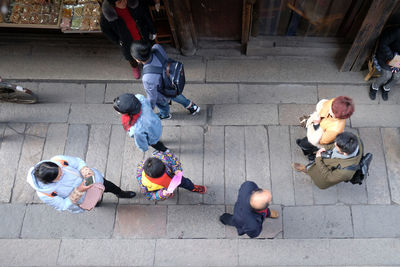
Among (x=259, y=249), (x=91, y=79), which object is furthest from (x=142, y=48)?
(x=259, y=249)

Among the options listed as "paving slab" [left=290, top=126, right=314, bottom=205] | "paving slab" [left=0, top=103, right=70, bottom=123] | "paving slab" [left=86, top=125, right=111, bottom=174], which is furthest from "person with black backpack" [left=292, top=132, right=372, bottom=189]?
"paving slab" [left=0, top=103, right=70, bottom=123]

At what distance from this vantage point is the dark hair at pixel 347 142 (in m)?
3.25

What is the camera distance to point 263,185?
15.3ft

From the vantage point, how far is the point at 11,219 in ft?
15.2

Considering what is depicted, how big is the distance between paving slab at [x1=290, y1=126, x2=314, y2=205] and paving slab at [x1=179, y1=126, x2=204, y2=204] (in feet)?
4.86

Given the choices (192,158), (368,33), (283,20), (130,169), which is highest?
(283,20)

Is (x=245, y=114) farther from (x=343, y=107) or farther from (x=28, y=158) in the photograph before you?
(x=28, y=158)

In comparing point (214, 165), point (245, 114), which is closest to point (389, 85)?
point (245, 114)

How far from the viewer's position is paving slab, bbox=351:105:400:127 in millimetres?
4953

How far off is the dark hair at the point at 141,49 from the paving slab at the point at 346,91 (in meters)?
3.19

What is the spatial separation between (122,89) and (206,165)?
2.09m

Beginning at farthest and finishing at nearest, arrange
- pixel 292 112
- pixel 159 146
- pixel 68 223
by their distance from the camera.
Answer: pixel 292 112 < pixel 68 223 < pixel 159 146

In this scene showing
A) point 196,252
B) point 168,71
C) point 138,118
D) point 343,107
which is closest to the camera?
point 343,107

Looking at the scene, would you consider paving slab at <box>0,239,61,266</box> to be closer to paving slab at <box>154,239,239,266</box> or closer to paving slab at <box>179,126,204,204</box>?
paving slab at <box>154,239,239,266</box>
